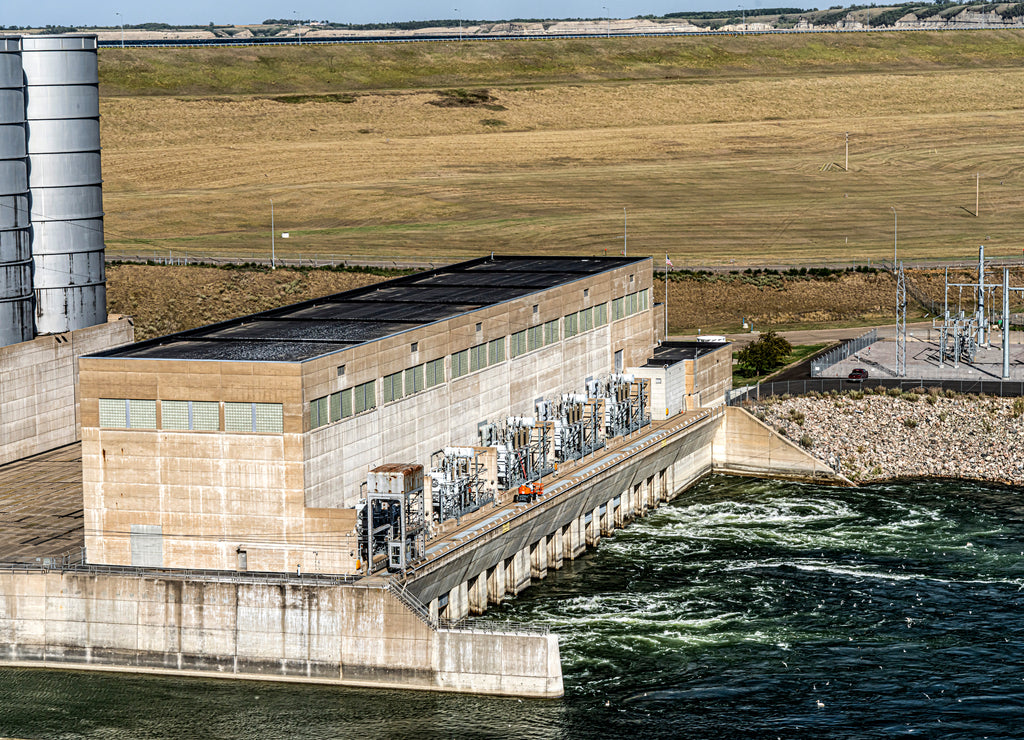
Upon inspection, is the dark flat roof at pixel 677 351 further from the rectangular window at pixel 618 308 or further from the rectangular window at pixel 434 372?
the rectangular window at pixel 434 372

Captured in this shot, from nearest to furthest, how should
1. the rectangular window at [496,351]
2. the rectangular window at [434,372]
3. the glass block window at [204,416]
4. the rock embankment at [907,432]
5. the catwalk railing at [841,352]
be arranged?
the glass block window at [204,416] < the rectangular window at [434,372] < the rectangular window at [496,351] < the rock embankment at [907,432] < the catwalk railing at [841,352]

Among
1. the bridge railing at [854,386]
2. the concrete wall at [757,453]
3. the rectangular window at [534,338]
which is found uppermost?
the rectangular window at [534,338]

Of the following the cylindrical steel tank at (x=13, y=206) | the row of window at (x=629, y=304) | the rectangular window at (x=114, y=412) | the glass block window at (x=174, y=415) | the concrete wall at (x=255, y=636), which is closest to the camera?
the concrete wall at (x=255, y=636)

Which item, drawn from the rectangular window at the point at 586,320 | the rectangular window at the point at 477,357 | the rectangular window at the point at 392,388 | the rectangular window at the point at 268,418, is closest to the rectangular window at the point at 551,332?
the rectangular window at the point at 586,320

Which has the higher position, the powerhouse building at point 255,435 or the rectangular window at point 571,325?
the rectangular window at point 571,325

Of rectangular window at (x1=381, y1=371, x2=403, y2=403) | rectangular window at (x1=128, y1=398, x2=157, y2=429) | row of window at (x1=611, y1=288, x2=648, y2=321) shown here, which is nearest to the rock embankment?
row of window at (x1=611, y1=288, x2=648, y2=321)

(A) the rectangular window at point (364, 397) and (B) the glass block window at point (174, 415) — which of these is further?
(A) the rectangular window at point (364, 397)

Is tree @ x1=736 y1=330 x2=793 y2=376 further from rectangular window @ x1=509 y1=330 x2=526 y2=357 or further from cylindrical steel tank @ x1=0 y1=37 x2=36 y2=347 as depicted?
cylindrical steel tank @ x1=0 y1=37 x2=36 y2=347

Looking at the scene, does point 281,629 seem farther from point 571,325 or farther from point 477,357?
point 571,325

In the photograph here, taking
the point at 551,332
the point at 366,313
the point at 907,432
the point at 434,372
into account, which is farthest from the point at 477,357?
the point at 907,432
